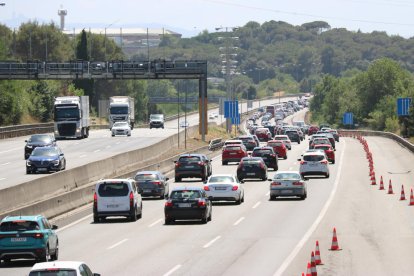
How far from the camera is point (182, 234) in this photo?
115ft

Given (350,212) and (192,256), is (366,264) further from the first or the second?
(350,212)

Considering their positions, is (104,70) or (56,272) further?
(104,70)

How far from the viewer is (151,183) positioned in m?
49.4

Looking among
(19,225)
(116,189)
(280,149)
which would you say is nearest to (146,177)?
(116,189)

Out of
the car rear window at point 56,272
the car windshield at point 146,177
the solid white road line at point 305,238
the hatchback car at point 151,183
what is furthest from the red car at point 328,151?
the car rear window at point 56,272

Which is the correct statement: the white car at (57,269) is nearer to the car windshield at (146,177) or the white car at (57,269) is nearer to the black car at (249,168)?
the car windshield at (146,177)

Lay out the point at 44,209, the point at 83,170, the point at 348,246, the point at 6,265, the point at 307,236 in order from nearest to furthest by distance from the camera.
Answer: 1. the point at 6,265
2. the point at 348,246
3. the point at 307,236
4. the point at 44,209
5. the point at 83,170

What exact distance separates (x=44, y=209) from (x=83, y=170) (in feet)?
47.2

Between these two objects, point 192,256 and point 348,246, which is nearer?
point 192,256

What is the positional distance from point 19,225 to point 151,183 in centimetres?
2269

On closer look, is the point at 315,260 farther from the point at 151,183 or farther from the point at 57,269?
the point at 151,183

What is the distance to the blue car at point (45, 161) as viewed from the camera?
196ft

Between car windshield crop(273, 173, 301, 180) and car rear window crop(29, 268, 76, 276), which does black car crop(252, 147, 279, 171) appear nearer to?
car windshield crop(273, 173, 301, 180)

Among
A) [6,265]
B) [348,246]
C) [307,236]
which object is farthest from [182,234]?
[6,265]
